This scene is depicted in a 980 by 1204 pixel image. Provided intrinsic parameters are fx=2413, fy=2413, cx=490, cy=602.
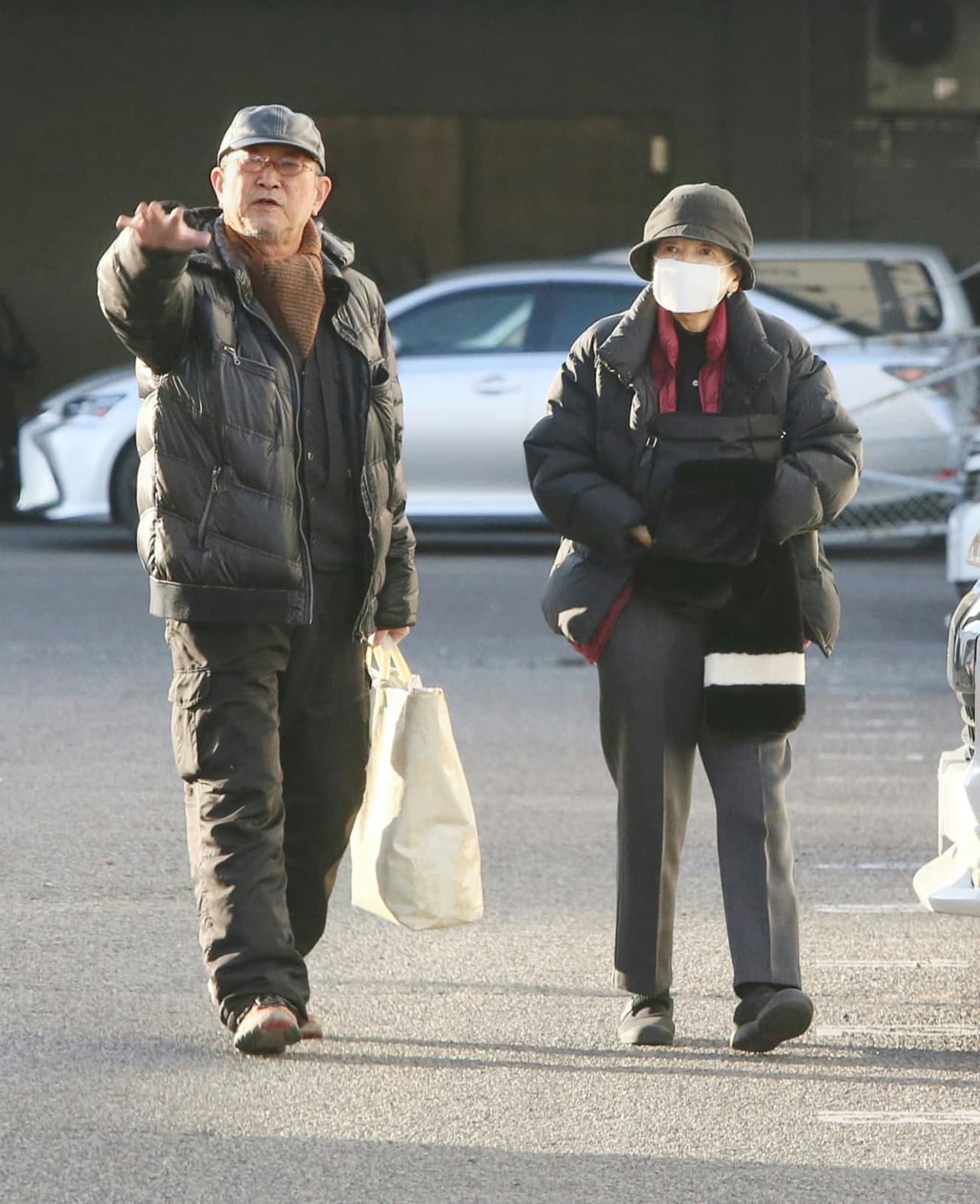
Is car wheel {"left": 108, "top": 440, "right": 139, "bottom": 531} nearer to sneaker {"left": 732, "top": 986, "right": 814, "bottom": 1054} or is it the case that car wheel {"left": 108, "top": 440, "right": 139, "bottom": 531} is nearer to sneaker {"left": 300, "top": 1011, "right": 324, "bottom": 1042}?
sneaker {"left": 300, "top": 1011, "right": 324, "bottom": 1042}

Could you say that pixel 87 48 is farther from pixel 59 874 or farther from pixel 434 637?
pixel 59 874

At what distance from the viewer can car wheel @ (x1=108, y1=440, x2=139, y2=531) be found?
48.2 feet

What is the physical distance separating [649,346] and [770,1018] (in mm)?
1402

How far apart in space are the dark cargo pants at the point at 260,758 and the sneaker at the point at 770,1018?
35.5 inches

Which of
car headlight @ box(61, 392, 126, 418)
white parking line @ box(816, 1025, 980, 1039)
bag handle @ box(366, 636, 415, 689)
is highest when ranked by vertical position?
bag handle @ box(366, 636, 415, 689)

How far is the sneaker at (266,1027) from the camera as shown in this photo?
4.84m

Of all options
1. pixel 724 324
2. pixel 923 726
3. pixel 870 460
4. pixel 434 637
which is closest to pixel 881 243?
pixel 870 460

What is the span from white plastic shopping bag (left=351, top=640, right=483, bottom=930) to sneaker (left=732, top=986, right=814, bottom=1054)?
612 mm

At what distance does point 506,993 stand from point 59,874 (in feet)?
5.56

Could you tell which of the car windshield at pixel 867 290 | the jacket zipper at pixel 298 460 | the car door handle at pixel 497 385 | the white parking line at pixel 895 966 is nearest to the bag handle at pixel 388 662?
the jacket zipper at pixel 298 460

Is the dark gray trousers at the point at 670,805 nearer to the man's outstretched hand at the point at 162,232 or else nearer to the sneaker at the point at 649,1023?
the sneaker at the point at 649,1023

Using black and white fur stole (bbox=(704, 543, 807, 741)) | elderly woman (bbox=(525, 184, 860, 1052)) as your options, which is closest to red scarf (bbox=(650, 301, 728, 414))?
elderly woman (bbox=(525, 184, 860, 1052))

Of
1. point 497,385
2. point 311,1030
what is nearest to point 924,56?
point 497,385

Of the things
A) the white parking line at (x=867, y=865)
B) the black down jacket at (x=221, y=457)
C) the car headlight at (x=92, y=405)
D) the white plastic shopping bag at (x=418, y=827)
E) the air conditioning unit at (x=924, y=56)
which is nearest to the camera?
the black down jacket at (x=221, y=457)
